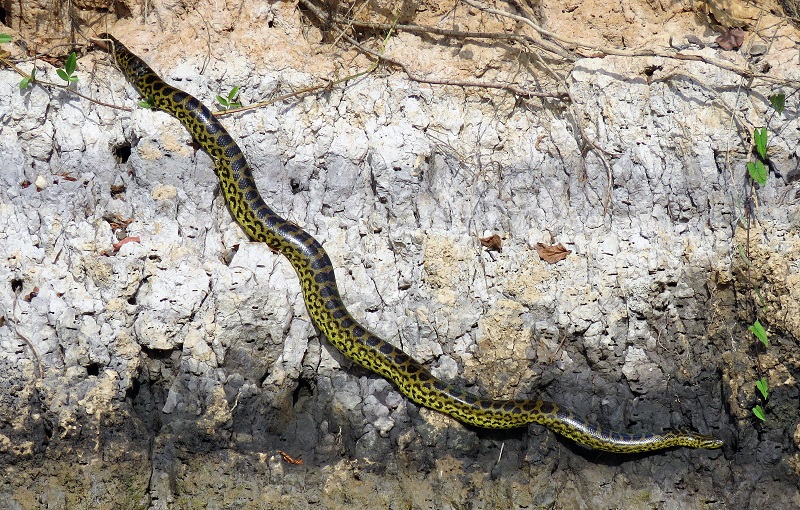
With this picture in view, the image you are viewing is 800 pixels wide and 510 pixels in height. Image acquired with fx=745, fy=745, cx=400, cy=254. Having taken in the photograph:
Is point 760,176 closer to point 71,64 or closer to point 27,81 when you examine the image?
point 71,64

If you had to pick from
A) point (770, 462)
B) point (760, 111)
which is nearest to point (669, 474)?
point (770, 462)

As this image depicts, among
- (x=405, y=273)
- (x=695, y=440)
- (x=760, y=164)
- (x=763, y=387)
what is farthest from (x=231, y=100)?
(x=763, y=387)

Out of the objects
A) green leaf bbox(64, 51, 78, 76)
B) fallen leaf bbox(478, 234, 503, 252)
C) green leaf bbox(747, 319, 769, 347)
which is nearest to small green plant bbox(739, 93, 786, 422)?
green leaf bbox(747, 319, 769, 347)

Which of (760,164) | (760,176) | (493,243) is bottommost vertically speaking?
(493,243)

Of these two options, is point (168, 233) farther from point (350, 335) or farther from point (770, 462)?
point (770, 462)

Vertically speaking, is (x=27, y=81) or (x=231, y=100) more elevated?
(x=231, y=100)

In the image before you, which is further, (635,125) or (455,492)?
(635,125)
